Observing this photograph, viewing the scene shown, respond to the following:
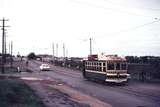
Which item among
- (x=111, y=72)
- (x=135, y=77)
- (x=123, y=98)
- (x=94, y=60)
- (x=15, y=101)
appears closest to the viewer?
(x=15, y=101)

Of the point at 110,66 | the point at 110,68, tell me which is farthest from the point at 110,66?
the point at 110,68

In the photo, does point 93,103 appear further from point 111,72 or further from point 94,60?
point 94,60

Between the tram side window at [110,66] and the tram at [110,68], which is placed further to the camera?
the tram side window at [110,66]

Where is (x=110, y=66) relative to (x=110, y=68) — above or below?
above

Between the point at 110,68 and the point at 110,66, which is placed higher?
the point at 110,66

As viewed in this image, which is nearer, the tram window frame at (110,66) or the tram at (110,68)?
the tram at (110,68)

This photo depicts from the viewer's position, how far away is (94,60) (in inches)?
1395

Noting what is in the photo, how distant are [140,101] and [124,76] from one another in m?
12.0

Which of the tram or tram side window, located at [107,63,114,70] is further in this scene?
tram side window, located at [107,63,114,70]

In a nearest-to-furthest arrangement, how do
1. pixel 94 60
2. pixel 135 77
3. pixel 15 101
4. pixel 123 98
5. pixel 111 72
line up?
pixel 15 101 → pixel 123 98 → pixel 111 72 → pixel 94 60 → pixel 135 77

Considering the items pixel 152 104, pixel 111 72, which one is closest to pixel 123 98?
pixel 152 104

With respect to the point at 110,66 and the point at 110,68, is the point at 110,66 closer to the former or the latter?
the point at 110,66

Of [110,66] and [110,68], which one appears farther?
[110,66]

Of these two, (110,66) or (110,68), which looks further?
(110,66)
